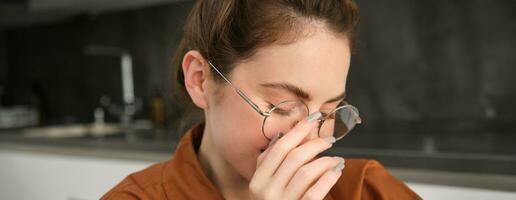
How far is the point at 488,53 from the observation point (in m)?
1.76

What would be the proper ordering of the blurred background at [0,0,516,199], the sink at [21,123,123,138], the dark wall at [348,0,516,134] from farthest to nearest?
the sink at [21,123,123,138] → the dark wall at [348,0,516,134] → the blurred background at [0,0,516,199]

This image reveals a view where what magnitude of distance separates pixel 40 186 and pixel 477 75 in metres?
1.76

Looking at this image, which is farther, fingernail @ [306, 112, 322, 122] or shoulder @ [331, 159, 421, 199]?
shoulder @ [331, 159, 421, 199]

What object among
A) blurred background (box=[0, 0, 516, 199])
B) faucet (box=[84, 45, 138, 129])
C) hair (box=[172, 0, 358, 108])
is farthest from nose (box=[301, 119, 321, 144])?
faucet (box=[84, 45, 138, 129])

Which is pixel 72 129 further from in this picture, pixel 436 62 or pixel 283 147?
pixel 283 147

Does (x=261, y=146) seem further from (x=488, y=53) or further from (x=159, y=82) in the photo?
(x=159, y=82)

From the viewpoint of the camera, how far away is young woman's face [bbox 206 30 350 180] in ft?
2.57

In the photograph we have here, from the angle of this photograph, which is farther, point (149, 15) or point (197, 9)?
point (149, 15)

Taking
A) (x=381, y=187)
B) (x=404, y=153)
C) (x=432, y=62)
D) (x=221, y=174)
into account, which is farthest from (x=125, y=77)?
(x=381, y=187)

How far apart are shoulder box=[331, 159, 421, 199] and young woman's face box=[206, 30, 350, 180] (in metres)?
0.25

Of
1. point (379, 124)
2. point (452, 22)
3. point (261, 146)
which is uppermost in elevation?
point (452, 22)

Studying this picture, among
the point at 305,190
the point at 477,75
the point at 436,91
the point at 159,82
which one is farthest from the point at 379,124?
the point at 305,190

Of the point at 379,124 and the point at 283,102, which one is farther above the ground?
the point at 283,102

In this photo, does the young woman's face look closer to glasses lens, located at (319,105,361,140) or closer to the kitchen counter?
glasses lens, located at (319,105,361,140)
